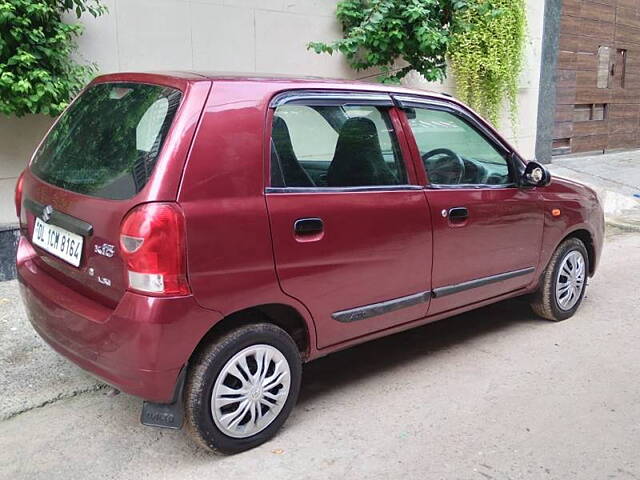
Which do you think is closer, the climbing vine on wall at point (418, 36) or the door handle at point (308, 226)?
the door handle at point (308, 226)

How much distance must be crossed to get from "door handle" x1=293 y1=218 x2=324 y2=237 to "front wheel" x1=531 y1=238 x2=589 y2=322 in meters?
2.26

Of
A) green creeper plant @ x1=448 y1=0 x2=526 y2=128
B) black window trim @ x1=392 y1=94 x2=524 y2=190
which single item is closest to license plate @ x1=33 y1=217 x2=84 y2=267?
black window trim @ x1=392 y1=94 x2=524 y2=190

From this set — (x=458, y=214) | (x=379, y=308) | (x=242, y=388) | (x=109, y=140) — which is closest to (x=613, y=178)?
(x=458, y=214)

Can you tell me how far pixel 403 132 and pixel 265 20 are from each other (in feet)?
12.5

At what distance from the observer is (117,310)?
8.89 ft

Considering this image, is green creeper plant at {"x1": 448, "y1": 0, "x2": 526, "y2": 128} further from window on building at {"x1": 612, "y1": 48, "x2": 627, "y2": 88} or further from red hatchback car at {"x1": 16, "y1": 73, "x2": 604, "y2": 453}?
red hatchback car at {"x1": 16, "y1": 73, "x2": 604, "y2": 453}

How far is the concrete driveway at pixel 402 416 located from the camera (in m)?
2.97

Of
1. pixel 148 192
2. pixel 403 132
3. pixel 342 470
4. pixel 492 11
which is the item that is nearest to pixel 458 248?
pixel 403 132

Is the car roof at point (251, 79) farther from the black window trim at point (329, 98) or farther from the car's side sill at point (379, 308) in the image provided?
the car's side sill at point (379, 308)

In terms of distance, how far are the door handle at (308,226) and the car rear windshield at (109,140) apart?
2.38 ft

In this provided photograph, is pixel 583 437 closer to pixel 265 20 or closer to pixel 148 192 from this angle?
pixel 148 192

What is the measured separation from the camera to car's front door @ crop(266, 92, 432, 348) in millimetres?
3074

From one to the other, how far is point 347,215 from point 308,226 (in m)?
0.26

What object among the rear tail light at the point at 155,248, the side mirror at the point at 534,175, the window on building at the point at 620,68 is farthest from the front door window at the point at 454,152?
the window on building at the point at 620,68
